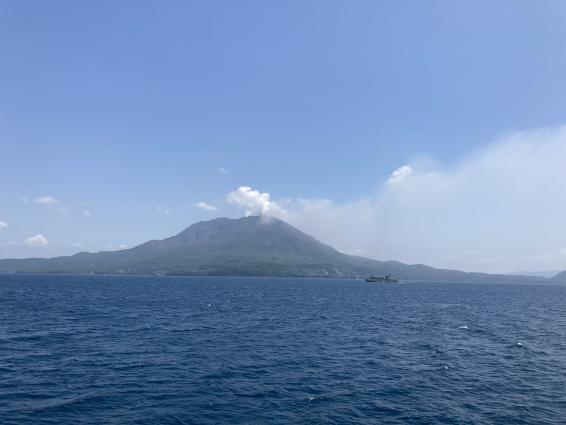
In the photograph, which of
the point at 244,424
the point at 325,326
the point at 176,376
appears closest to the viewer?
the point at 244,424

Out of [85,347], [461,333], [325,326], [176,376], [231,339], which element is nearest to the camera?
[176,376]

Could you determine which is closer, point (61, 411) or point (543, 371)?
point (61, 411)

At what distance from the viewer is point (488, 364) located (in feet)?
217

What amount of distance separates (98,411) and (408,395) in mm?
33657

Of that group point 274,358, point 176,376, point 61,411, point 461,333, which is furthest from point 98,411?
point 461,333

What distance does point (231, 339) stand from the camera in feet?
266

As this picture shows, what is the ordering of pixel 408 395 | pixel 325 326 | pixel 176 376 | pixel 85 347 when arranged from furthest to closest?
pixel 325 326
pixel 85 347
pixel 176 376
pixel 408 395

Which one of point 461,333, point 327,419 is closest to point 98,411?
point 327,419

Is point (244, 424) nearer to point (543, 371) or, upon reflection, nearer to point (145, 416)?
point (145, 416)

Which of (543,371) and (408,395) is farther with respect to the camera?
(543,371)

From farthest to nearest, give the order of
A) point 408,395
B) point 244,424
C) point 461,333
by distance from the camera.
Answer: point 461,333 < point 408,395 < point 244,424

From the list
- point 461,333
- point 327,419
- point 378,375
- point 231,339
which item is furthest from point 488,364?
point 231,339

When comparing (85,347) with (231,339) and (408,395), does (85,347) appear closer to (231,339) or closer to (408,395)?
(231,339)

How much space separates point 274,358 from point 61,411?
103 ft
